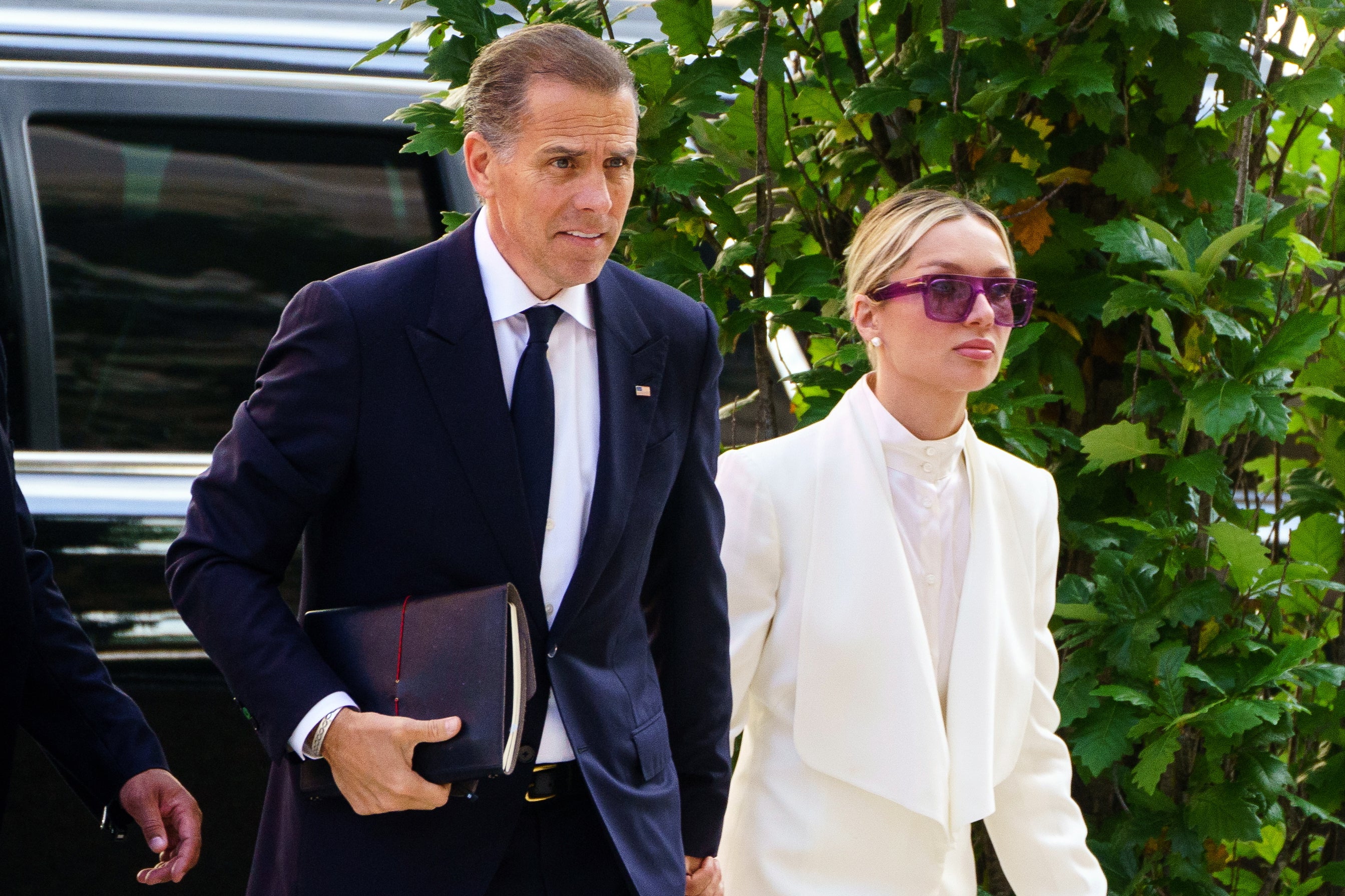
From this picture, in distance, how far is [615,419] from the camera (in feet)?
5.86

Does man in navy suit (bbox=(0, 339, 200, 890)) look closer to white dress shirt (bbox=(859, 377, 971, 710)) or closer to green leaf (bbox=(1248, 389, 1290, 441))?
white dress shirt (bbox=(859, 377, 971, 710))

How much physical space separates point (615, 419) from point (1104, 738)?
44.1 inches

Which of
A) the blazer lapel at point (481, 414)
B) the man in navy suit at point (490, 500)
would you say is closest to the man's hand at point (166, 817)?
Answer: the man in navy suit at point (490, 500)

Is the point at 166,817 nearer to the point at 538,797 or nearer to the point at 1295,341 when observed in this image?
the point at 538,797

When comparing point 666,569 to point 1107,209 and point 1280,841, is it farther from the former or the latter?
point 1280,841

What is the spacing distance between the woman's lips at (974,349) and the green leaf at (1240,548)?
2.00ft

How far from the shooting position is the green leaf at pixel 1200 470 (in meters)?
2.43

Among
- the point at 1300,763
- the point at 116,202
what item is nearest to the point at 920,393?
the point at 1300,763

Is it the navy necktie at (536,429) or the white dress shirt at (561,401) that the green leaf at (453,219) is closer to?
the white dress shirt at (561,401)

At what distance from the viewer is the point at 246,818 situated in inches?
103

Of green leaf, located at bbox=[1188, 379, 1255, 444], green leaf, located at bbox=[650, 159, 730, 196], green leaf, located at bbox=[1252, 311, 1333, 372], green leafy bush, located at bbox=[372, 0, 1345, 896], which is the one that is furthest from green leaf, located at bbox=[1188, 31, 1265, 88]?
green leaf, located at bbox=[650, 159, 730, 196]

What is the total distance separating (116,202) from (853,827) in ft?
5.85

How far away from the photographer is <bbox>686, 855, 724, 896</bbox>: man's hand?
1.98 meters

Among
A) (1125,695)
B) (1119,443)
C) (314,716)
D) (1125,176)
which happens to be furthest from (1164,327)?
(314,716)
